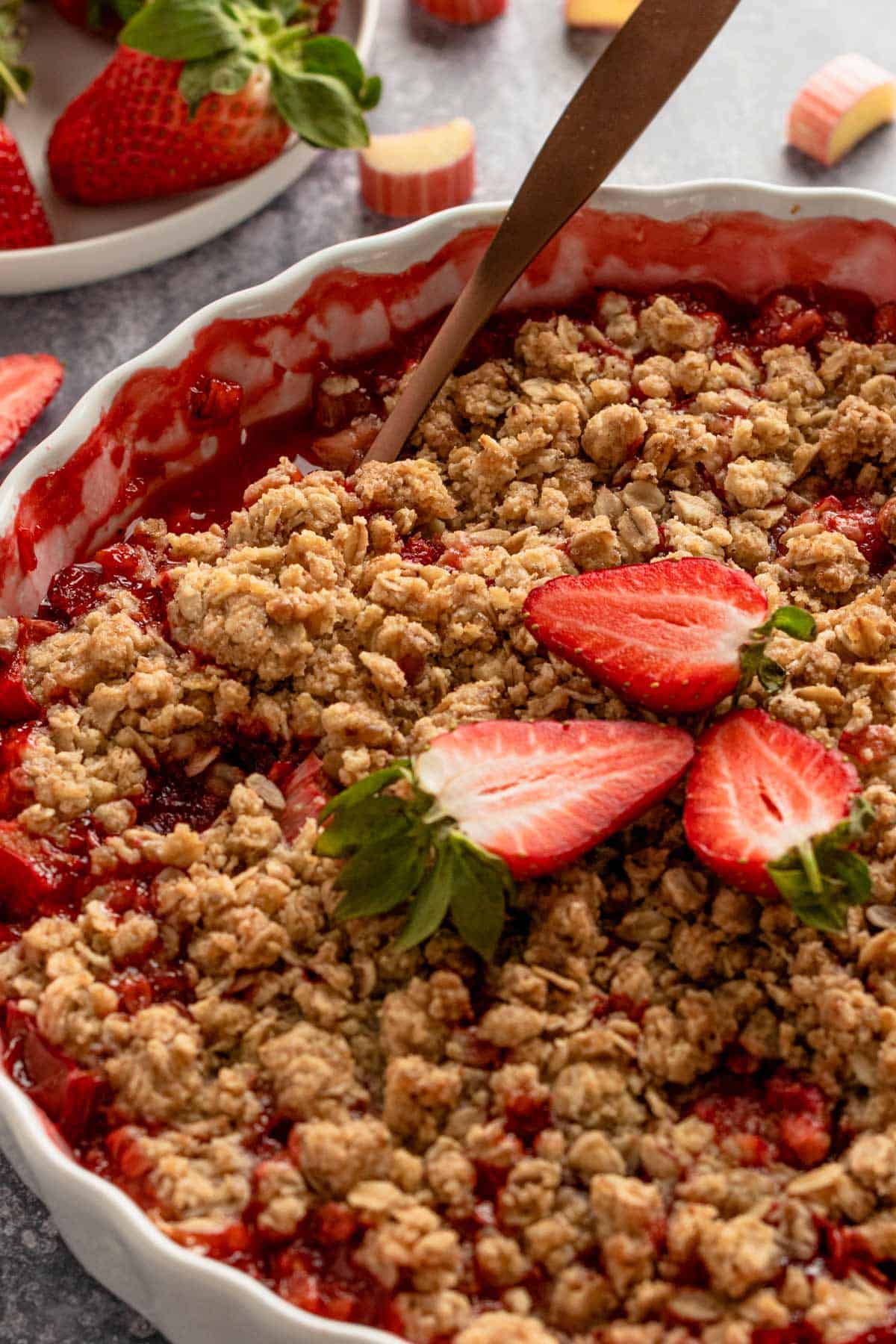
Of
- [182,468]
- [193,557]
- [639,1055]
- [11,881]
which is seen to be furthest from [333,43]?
[639,1055]

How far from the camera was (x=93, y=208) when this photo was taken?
9.79 feet

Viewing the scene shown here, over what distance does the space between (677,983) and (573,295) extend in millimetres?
1116

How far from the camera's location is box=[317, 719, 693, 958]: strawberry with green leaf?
5.89 ft

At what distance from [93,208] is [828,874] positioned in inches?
75.2

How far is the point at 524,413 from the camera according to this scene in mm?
2273

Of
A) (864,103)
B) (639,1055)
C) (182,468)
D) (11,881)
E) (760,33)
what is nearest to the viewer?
(639,1055)

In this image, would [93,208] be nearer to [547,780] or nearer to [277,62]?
[277,62]

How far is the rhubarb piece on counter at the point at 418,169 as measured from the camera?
2949mm

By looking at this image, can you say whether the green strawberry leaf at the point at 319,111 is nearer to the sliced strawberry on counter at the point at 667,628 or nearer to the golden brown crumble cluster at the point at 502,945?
the golden brown crumble cluster at the point at 502,945

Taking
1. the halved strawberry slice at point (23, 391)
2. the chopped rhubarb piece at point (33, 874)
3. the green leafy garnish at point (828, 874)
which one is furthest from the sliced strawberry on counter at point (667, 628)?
the halved strawberry slice at point (23, 391)

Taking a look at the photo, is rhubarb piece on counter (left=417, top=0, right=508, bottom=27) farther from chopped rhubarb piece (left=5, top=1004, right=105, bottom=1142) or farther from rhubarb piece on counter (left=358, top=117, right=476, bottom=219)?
chopped rhubarb piece (left=5, top=1004, right=105, bottom=1142)

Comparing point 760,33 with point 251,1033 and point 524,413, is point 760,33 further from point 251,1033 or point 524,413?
point 251,1033

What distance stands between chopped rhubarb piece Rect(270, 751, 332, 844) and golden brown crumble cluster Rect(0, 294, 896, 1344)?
2cm

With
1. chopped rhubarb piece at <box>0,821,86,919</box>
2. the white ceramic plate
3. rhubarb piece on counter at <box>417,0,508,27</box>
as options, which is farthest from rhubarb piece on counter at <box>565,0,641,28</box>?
chopped rhubarb piece at <box>0,821,86,919</box>
